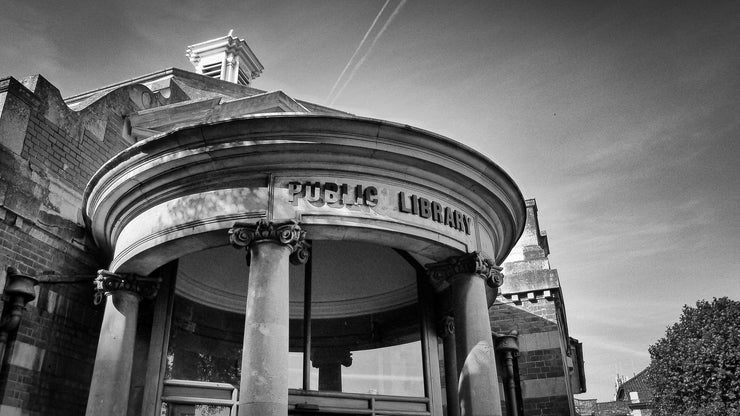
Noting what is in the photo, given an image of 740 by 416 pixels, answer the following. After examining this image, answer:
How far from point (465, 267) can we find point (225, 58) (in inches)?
1244

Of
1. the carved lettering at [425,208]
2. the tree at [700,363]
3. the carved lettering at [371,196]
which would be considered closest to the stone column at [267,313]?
the carved lettering at [371,196]

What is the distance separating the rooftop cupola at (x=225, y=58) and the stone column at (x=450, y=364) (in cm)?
2857

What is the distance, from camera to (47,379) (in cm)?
933

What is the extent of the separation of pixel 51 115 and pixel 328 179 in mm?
5663

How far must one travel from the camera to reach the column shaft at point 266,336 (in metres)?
7.07

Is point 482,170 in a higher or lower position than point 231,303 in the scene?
higher

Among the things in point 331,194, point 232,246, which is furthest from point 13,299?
point 331,194

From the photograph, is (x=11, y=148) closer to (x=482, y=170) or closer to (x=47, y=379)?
(x=47, y=379)

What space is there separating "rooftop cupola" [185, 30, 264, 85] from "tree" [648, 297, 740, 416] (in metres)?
27.9

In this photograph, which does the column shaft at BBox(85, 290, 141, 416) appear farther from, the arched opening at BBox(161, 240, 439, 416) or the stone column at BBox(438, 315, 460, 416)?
the stone column at BBox(438, 315, 460, 416)

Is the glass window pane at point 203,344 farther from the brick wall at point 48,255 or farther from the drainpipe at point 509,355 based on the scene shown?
the drainpipe at point 509,355

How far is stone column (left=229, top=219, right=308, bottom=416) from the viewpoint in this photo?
7090mm

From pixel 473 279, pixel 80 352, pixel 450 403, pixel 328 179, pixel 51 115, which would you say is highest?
pixel 51 115

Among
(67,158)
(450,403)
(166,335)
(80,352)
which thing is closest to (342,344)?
(450,403)
